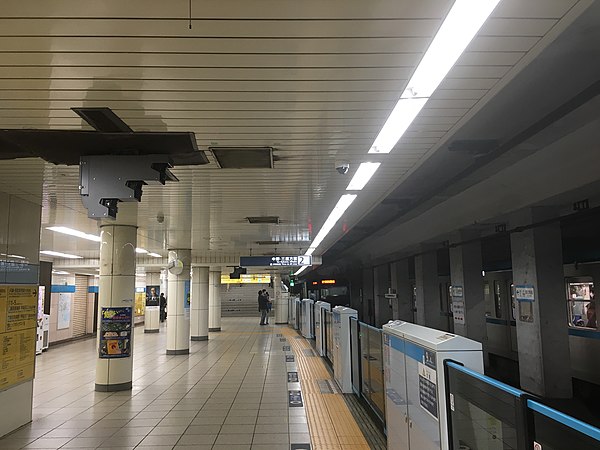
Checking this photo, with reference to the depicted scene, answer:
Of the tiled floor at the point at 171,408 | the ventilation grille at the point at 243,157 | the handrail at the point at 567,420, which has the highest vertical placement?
the ventilation grille at the point at 243,157

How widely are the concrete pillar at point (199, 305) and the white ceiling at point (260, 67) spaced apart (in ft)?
43.6

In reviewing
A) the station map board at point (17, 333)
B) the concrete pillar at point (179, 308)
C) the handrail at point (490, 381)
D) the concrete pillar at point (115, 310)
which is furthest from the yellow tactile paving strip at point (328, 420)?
the concrete pillar at point (179, 308)

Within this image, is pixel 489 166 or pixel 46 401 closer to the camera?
pixel 489 166

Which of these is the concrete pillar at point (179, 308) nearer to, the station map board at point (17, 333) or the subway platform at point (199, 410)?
the subway platform at point (199, 410)

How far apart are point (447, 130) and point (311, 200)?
347 cm

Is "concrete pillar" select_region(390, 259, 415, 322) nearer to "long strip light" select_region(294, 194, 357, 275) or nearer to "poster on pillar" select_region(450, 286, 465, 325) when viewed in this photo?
"poster on pillar" select_region(450, 286, 465, 325)

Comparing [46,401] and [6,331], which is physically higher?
[6,331]

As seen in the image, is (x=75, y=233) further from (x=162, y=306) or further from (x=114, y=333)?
(x=162, y=306)

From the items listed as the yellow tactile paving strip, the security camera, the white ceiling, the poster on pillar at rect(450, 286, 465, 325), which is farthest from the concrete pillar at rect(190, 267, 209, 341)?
the security camera

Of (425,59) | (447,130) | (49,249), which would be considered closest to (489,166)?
(447,130)

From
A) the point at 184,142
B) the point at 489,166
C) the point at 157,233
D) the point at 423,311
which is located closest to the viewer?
the point at 184,142

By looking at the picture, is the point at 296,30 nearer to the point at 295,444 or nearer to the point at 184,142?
the point at 184,142

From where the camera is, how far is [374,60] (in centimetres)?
306

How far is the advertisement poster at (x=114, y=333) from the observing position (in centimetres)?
903
